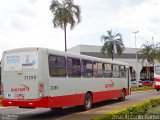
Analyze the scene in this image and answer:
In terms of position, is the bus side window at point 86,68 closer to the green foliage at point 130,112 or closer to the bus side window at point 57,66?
the bus side window at point 57,66

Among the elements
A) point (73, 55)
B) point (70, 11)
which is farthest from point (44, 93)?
point (70, 11)

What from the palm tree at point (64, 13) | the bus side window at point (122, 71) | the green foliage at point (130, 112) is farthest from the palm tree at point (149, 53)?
the green foliage at point (130, 112)

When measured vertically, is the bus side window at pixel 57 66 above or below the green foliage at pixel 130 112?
above

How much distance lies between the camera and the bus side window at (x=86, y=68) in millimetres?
19844

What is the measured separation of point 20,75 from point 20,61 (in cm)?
63

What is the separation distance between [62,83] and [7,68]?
2619 millimetres

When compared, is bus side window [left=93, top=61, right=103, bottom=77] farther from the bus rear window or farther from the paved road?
the bus rear window

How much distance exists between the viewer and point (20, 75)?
54.3 feet

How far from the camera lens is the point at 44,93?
16.0 metres

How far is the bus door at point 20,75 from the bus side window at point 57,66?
2.48 ft

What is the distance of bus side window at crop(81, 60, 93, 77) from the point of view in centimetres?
1984

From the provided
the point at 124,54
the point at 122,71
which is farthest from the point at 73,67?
the point at 124,54

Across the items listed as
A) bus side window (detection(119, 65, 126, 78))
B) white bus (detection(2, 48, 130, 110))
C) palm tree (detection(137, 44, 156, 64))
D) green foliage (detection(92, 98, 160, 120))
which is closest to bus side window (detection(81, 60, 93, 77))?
white bus (detection(2, 48, 130, 110))

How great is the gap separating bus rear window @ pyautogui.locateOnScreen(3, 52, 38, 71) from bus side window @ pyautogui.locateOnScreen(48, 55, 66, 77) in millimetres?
729
